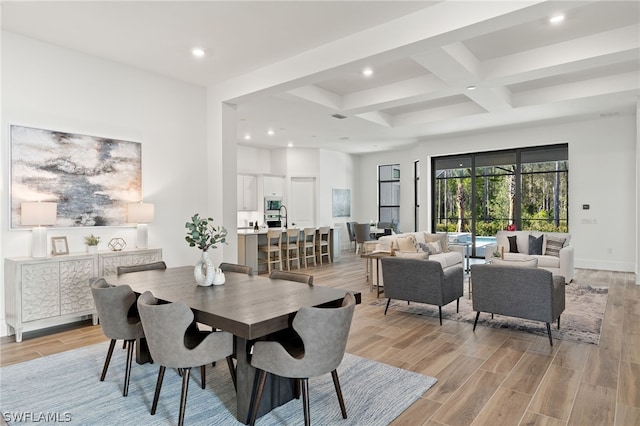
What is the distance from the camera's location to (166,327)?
88.4 inches

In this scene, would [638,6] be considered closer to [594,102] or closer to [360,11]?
[360,11]

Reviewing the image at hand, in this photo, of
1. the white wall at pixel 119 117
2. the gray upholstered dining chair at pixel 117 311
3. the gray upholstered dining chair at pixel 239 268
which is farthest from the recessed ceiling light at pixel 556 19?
the gray upholstered dining chair at pixel 117 311

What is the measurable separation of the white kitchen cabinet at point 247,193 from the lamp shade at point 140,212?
17.1 feet

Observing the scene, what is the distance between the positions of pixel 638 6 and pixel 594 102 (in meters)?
3.11

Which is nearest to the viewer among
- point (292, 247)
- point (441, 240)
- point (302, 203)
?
point (441, 240)

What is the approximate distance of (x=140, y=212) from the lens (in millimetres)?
4648

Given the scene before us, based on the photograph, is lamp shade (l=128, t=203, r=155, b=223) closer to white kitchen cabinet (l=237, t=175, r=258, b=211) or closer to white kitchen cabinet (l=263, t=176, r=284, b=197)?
white kitchen cabinet (l=237, t=175, r=258, b=211)

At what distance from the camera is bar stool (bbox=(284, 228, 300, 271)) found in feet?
27.1

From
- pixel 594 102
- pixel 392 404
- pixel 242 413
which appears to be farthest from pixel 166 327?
pixel 594 102

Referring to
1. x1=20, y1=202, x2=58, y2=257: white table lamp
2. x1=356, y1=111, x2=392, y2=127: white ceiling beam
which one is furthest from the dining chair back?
x1=20, y1=202, x2=58, y2=257: white table lamp

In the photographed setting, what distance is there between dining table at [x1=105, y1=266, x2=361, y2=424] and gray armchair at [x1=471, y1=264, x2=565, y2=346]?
1999 mm

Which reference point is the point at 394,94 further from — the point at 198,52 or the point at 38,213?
the point at 38,213

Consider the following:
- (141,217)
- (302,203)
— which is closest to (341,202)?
(302,203)

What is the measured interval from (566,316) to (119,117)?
19.6 ft
